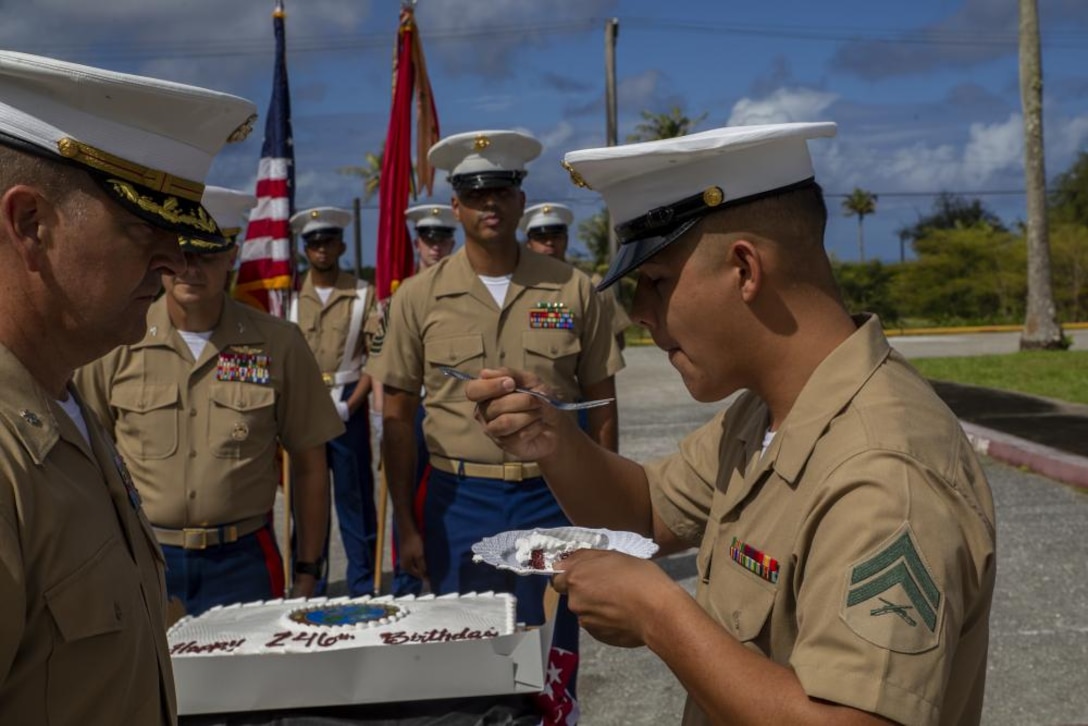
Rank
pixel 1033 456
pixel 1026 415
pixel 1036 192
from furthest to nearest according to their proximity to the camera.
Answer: pixel 1036 192
pixel 1026 415
pixel 1033 456

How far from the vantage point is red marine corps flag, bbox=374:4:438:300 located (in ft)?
19.7

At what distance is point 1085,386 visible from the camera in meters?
13.1

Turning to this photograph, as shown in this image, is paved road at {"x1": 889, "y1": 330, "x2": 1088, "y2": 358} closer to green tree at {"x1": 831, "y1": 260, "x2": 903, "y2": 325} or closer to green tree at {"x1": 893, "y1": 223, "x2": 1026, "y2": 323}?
green tree at {"x1": 831, "y1": 260, "x2": 903, "y2": 325}

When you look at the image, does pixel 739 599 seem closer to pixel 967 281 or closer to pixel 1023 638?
pixel 1023 638

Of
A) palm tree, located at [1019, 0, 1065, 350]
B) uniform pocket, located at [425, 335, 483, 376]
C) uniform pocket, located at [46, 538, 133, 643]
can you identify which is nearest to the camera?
uniform pocket, located at [46, 538, 133, 643]

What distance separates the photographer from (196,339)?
12.8ft

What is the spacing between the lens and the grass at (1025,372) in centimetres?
1312

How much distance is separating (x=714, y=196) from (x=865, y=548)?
0.70m

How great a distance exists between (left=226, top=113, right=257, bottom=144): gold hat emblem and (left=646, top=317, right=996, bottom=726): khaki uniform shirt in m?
1.19

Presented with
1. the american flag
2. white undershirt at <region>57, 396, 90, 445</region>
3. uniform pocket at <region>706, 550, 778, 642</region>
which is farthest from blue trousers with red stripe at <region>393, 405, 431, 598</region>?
uniform pocket at <region>706, 550, 778, 642</region>

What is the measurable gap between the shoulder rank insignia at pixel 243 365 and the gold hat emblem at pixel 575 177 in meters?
1.97

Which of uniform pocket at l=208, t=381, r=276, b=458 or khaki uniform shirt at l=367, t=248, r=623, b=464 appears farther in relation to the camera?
khaki uniform shirt at l=367, t=248, r=623, b=464

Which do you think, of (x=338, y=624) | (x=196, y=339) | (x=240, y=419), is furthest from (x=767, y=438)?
(x=196, y=339)

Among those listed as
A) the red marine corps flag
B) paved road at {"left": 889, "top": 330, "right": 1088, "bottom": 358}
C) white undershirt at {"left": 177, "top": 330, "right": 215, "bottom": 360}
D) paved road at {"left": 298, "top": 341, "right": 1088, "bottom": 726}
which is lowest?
paved road at {"left": 298, "top": 341, "right": 1088, "bottom": 726}
